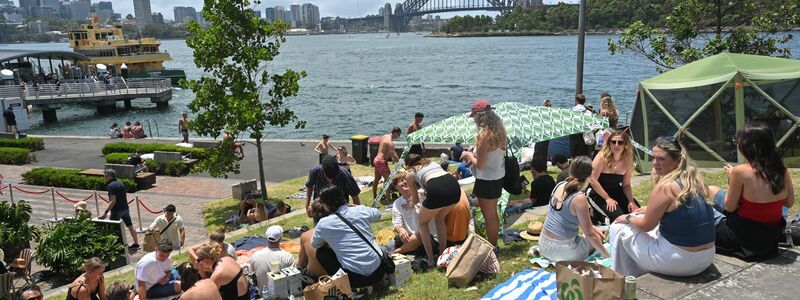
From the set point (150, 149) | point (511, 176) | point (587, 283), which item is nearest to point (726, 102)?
point (511, 176)

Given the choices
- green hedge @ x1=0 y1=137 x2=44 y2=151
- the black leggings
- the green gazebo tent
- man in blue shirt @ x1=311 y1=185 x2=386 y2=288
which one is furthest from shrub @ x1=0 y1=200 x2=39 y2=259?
green hedge @ x1=0 y1=137 x2=44 y2=151

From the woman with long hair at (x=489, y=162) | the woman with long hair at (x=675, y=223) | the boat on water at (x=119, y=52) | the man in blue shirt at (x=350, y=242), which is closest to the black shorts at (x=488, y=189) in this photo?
the woman with long hair at (x=489, y=162)

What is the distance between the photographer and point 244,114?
525 inches

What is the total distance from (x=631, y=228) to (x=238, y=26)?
10729 millimetres

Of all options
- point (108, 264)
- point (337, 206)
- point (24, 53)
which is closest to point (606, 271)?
point (337, 206)

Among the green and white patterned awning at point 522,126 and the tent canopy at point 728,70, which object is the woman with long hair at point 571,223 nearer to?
the green and white patterned awning at point 522,126

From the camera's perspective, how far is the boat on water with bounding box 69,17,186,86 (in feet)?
192

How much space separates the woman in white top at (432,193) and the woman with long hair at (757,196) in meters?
2.41

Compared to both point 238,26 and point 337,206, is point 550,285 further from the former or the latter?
point 238,26

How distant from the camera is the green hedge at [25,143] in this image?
22766 millimetres

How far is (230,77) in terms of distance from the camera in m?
14.0

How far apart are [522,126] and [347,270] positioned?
154 inches

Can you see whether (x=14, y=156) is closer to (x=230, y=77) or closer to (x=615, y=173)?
(x=230, y=77)

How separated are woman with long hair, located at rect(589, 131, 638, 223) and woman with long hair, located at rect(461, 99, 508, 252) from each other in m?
1.07
